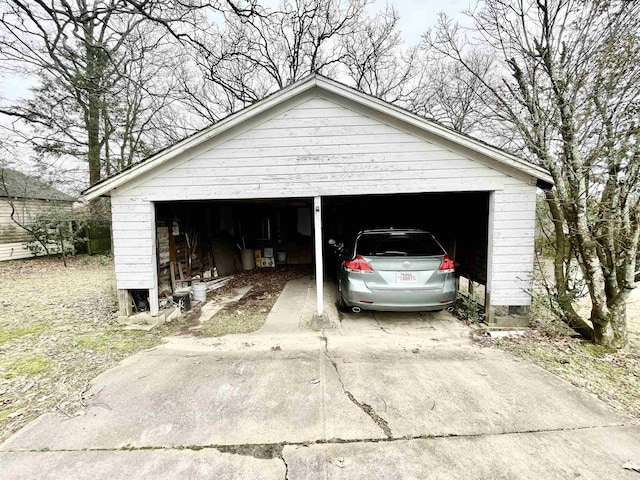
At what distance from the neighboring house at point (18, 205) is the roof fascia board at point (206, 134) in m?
13.4

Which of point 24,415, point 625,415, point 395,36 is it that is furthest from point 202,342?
point 395,36

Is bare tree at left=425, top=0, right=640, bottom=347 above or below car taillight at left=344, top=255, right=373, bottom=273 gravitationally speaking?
above

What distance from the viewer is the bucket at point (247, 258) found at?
10045mm

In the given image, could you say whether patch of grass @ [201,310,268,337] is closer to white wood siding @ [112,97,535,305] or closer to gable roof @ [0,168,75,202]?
white wood siding @ [112,97,535,305]

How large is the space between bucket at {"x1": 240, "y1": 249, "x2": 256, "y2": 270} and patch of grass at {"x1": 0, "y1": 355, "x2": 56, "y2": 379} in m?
6.20

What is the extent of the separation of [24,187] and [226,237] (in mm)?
13645

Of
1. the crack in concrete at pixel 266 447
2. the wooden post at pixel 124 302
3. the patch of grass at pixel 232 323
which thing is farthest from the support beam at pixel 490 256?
the wooden post at pixel 124 302

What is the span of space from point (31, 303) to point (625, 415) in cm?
1035

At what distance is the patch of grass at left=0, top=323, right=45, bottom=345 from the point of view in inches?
186

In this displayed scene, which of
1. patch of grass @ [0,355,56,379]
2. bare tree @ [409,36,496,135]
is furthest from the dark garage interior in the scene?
bare tree @ [409,36,496,135]

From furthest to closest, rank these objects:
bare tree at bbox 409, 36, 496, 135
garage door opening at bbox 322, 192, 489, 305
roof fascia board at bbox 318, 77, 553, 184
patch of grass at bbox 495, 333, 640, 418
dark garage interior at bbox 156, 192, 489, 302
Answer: bare tree at bbox 409, 36, 496, 135 < dark garage interior at bbox 156, 192, 489, 302 < garage door opening at bbox 322, 192, 489, 305 < roof fascia board at bbox 318, 77, 553, 184 < patch of grass at bbox 495, 333, 640, 418

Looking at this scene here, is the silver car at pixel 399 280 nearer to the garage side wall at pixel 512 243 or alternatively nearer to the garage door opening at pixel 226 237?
the garage side wall at pixel 512 243

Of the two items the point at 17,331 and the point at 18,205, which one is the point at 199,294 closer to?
the point at 17,331

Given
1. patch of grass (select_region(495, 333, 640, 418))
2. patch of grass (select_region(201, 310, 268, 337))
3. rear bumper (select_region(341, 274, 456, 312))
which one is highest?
rear bumper (select_region(341, 274, 456, 312))
